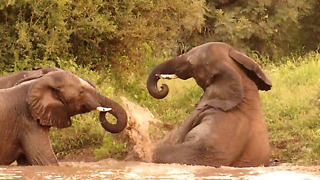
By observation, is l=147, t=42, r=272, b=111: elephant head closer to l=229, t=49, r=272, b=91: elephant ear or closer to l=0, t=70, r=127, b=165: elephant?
l=229, t=49, r=272, b=91: elephant ear

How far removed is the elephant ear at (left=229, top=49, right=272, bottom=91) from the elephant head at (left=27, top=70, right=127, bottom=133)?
5.38 feet

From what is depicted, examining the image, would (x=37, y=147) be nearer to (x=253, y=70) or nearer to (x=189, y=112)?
(x=253, y=70)

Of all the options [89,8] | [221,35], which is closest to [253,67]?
[89,8]

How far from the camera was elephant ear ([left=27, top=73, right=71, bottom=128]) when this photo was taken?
9047 mm

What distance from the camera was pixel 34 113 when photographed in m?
9.05

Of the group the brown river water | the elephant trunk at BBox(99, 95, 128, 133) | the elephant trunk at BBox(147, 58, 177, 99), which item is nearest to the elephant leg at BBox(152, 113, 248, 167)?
the elephant trunk at BBox(99, 95, 128, 133)

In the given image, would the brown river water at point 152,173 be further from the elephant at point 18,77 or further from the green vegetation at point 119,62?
the green vegetation at point 119,62

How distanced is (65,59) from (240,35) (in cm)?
954

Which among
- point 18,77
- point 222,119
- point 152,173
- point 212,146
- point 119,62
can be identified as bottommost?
point 152,173

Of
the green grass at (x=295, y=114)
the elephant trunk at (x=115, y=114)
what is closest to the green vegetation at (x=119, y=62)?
the green grass at (x=295, y=114)

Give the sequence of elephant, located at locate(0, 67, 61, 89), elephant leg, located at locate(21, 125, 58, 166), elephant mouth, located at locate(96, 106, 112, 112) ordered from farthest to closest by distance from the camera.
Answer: elephant, located at locate(0, 67, 61, 89) → elephant mouth, located at locate(96, 106, 112, 112) → elephant leg, located at locate(21, 125, 58, 166)

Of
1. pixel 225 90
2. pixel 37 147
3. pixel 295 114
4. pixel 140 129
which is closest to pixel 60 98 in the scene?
pixel 37 147

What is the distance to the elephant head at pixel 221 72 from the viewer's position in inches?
404

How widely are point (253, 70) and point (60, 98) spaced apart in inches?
87.1
